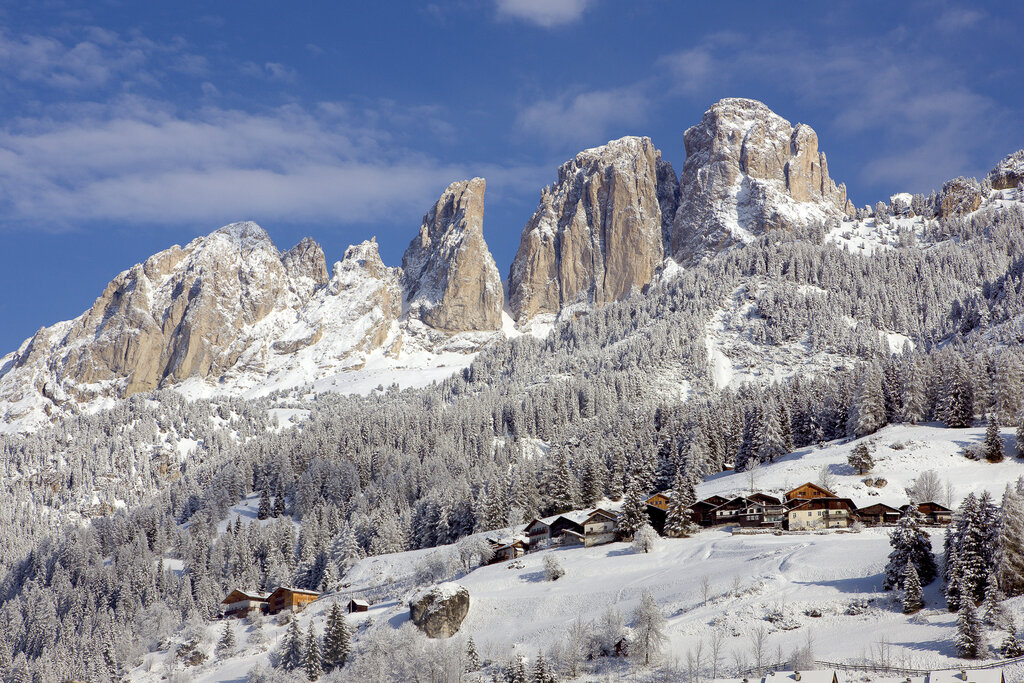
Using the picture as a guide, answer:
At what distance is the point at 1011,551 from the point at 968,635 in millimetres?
10866

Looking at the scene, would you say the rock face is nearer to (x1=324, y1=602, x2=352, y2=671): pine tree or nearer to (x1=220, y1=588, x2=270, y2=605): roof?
(x1=324, y1=602, x2=352, y2=671): pine tree

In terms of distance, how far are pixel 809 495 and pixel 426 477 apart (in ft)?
244

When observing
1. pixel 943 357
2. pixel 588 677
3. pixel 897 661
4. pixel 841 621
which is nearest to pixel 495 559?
pixel 588 677

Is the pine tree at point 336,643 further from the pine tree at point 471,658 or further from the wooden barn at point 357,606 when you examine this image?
the pine tree at point 471,658

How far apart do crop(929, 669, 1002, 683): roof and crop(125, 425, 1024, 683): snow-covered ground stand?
391cm

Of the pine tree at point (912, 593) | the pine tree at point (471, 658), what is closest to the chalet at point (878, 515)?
the pine tree at point (912, 593)

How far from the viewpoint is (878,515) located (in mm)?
95938

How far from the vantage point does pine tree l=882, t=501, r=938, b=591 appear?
6950 cm

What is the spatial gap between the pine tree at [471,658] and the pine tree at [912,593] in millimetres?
31611

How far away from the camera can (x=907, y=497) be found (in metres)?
100

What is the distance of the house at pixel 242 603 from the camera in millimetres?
112312

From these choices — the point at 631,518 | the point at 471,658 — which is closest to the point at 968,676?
the point at 471,658

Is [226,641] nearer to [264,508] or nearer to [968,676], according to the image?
[264,508]

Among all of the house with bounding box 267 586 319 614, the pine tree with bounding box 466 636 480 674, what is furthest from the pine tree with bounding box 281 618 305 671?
the house with bounding box 267 586 319 614
